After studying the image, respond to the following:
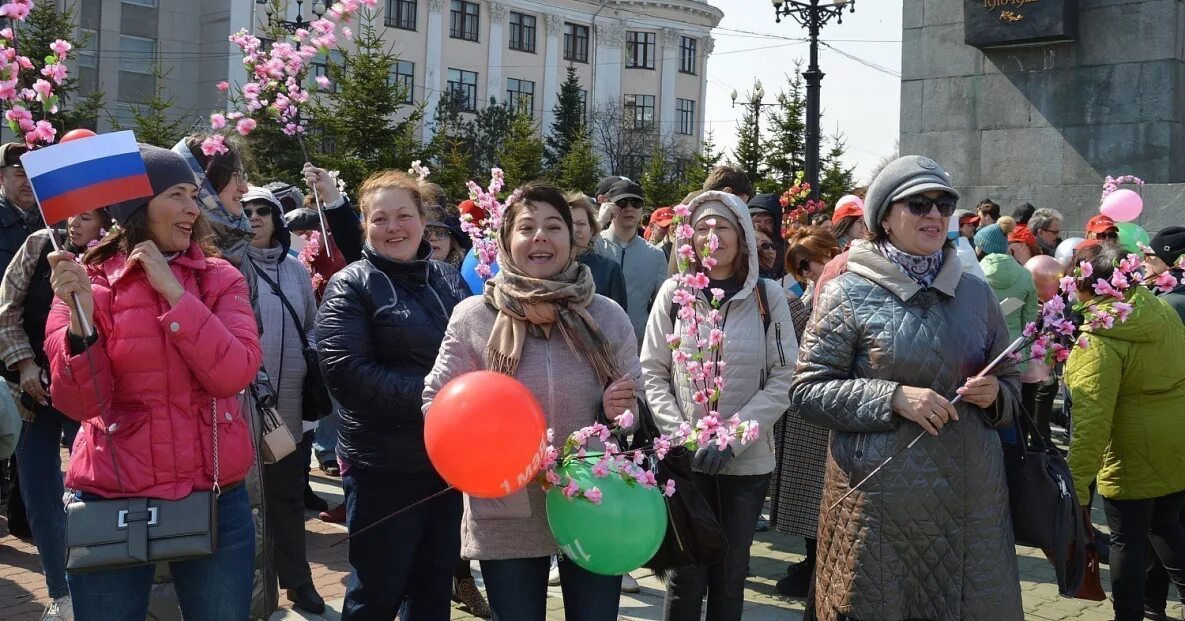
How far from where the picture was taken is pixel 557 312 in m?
3.76

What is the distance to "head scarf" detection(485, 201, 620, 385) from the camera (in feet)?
12.2

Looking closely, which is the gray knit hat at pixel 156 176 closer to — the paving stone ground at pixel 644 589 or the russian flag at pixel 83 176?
the russian flag at pixel 83 176

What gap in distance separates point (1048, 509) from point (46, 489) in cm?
428

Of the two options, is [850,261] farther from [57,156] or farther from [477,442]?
[57,156]

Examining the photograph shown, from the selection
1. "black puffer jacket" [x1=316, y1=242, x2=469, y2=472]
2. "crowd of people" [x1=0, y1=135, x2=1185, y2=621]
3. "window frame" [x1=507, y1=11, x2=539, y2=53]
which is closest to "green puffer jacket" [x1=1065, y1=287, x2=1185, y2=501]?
"crowd of people" [x1=0, y1=135, x2=1185, y2=621]

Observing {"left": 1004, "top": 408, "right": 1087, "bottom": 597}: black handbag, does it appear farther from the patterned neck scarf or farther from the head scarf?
the head scarf

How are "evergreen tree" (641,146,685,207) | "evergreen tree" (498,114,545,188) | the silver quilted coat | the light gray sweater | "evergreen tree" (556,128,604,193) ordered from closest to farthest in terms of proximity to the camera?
the light gray sweater, the silver quilted coat, "evergreen tree" (498,114,545,188), "evergreen tree" (556,128,604,193), "evergreen tree" (641,146,685,207)

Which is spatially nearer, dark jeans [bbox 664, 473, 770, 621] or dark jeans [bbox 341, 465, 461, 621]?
dark jeans [bbox 341, 465, 461, 621]

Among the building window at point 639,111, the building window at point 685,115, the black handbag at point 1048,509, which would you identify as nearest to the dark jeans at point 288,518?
the black handbag at point 1048,509

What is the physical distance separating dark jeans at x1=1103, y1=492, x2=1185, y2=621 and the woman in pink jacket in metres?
4.02

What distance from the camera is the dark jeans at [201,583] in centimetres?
338

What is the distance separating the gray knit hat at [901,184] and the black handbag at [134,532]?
242cm

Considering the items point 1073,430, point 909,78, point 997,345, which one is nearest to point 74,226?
point 997,345

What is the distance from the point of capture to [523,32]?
231 feet
